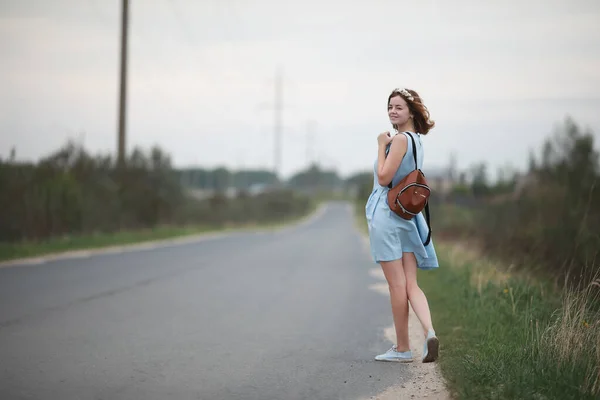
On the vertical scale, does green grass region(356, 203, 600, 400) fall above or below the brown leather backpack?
below

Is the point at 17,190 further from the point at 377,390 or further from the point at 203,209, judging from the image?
Result: the point at 203,209

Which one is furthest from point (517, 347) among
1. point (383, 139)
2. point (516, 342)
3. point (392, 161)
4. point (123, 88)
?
point (123, 88)

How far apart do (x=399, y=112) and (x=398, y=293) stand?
1507 mm

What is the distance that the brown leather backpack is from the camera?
551cm

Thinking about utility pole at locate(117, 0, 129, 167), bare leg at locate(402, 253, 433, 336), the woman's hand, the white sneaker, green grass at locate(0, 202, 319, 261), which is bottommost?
green grass at locate(0, 202, 319, 261)

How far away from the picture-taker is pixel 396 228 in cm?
570

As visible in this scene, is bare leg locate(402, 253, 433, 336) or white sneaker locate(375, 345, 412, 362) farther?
white sneaker locate(375, 345, 412, 362)

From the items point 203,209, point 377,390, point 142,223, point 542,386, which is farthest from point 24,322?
point 203,209

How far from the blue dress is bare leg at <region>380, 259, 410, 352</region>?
0.29 ft

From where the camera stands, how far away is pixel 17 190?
17.2m

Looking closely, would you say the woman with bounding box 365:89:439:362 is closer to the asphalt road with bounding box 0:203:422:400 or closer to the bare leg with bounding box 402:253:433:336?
the bare leg with bounding box 402:253:433:336

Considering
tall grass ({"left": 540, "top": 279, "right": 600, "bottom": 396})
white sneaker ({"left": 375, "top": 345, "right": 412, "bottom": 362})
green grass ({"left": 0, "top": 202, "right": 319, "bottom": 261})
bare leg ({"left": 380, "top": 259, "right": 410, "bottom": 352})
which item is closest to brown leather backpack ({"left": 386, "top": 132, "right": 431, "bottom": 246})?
bare leg ({"left": 380, "top": 259, "right": 410, "bottom": 352})

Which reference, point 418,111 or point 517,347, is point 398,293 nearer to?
point 517,347

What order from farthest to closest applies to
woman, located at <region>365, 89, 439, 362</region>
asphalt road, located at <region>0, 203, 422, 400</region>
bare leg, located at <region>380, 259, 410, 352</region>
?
1. bare leg, located at <region>380, 259, 410, 352</region>
2. woman, located at <region>365, 89, 439, 362</region>
3. asphalt road, located at <region>0, 203, 422, 400</region>
